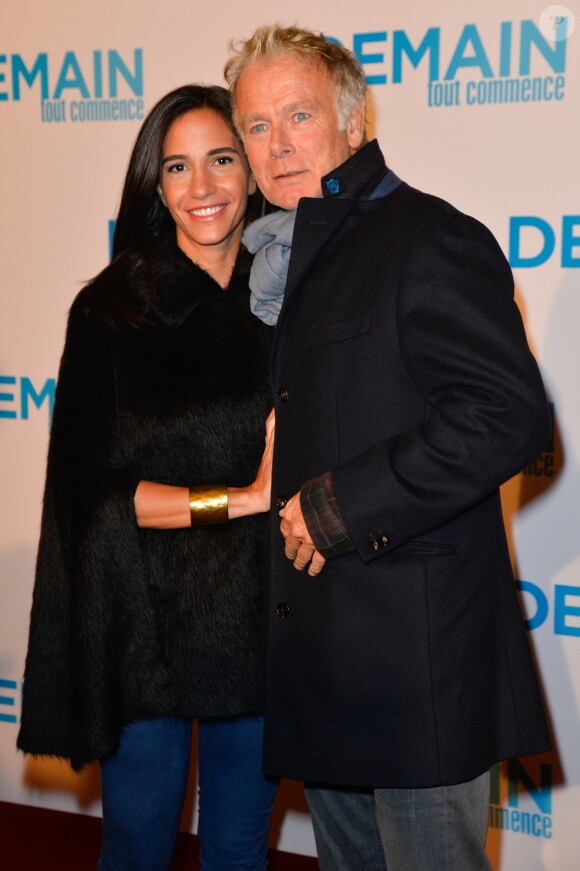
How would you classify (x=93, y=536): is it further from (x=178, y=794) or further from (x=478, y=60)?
(x=478, y=60)

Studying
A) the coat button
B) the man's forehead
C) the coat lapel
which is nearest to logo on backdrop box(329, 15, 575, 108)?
the man's forehead

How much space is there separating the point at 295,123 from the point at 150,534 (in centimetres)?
81

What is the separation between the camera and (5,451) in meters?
3.17

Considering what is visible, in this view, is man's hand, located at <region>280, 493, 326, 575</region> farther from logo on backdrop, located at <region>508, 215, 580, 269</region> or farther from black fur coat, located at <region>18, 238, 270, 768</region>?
logo on backdrop, located at <region>508, 215, 580, 269</region>

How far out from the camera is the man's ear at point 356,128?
5.72 ft

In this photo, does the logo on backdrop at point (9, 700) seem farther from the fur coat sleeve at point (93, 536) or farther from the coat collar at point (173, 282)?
the coat collar at point (173, 282)

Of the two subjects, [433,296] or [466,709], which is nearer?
[433,296]

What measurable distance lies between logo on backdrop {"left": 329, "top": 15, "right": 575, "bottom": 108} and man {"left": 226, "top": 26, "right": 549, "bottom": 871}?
88 cm

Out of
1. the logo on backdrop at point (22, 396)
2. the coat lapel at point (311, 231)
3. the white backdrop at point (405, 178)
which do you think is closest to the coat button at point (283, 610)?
the coat lapel at point (311, 231)

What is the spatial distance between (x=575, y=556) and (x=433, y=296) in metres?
1.35

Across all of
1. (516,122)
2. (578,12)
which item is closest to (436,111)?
(516,122)

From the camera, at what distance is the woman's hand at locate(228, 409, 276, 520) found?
185cm

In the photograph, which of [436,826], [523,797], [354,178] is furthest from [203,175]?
[523,797]

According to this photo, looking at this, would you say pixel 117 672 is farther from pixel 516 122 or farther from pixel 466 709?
pixel 516 122
